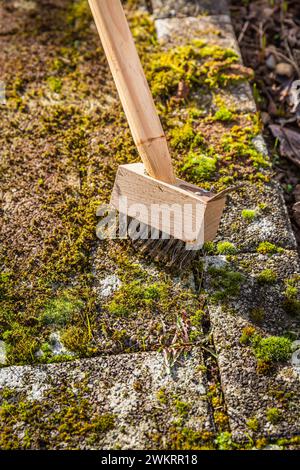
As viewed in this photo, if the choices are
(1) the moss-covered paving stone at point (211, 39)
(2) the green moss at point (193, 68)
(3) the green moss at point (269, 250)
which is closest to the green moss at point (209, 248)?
(3) the green moss at point (269, 250)

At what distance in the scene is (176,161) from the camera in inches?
133

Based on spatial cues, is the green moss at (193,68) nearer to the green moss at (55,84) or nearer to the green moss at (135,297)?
the green moss at (55,84)

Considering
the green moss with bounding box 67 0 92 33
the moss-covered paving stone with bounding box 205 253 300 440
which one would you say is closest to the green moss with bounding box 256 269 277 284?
the moss-covered paving stone with bounding box 205 253 300 440

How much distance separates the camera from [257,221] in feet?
10.2

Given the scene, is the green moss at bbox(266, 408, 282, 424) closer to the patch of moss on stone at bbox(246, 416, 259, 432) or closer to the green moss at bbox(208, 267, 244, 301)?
the patch of moss on stone at bbox(246, 416, 259, 432)

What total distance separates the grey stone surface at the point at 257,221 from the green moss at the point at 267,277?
17cm

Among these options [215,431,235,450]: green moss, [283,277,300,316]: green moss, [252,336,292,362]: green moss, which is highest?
[283,277,300,316]: green moss

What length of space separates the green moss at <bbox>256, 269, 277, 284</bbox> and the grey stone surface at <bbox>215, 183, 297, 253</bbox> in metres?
0.17

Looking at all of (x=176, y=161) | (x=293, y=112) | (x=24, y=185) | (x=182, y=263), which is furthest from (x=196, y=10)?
(x=182, y=263)

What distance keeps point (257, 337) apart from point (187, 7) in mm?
2749

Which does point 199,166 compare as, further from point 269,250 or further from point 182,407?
point 182,407

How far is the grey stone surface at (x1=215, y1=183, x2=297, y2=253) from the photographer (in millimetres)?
3031

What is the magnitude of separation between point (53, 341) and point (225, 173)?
136 centimetres
